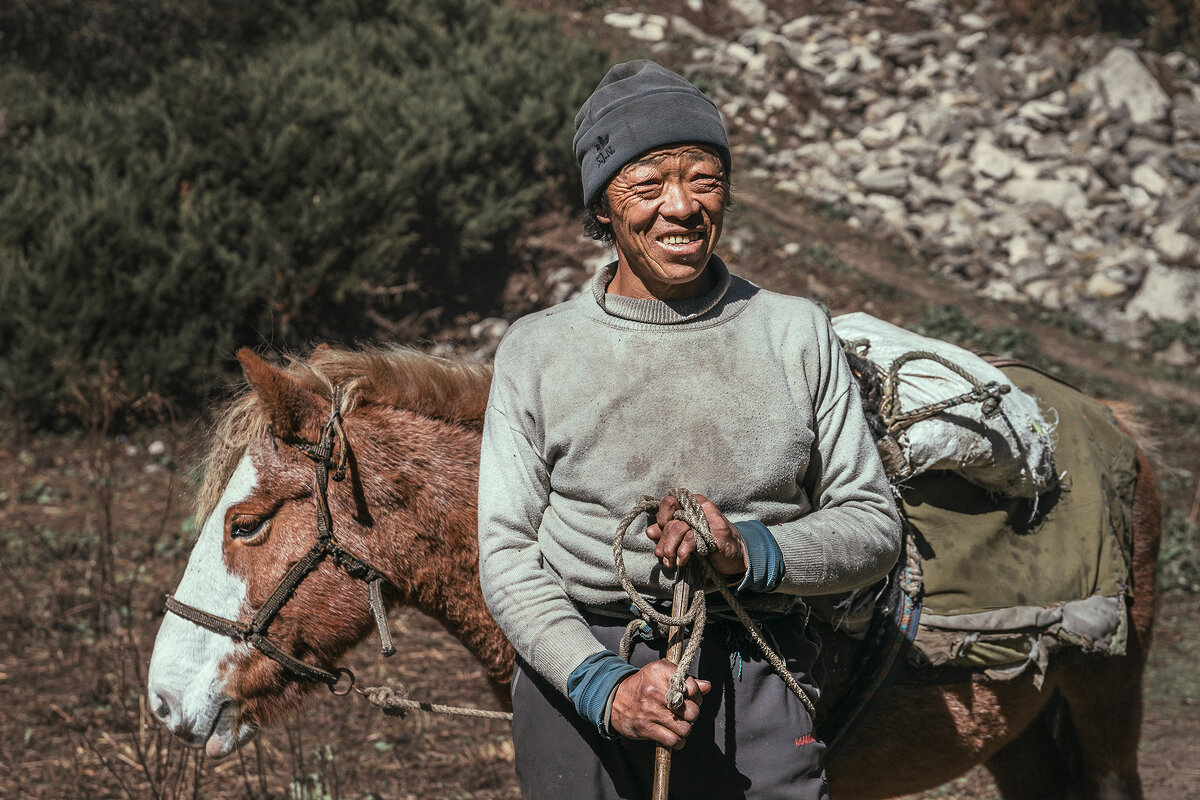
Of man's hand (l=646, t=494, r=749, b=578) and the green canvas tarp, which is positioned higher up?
man's hand (l=646, t=494, r=749, b=578)

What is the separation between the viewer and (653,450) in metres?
1.82

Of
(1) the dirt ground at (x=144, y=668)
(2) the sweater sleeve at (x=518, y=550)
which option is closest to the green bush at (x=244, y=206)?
(1) the dirt ground at (x=144, y=668)

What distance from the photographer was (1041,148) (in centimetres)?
1306

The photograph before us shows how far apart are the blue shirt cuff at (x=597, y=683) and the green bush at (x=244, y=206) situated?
17.6ft

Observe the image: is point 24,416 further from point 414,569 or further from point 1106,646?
point 1106,646

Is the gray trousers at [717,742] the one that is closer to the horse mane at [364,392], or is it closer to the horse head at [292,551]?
the horse head at [292,551]

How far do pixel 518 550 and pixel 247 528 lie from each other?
31.8 inches

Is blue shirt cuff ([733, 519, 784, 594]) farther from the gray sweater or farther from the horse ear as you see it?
the horse ear

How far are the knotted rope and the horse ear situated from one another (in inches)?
35.6

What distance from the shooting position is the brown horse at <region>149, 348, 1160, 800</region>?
7.59ft

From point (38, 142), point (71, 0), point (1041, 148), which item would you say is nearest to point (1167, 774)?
point (38, 142)

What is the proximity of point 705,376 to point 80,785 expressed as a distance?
10.5 feet

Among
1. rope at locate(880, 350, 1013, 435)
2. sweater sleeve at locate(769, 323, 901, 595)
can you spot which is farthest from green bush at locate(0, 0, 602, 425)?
sweater sleeve at locate(769, 323, 901, 595)

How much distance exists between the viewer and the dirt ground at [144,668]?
13.2ft
